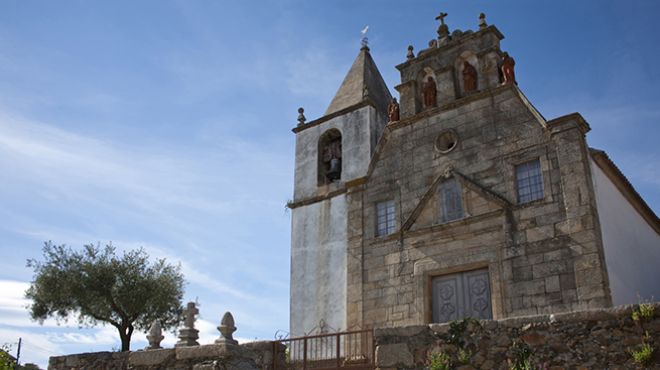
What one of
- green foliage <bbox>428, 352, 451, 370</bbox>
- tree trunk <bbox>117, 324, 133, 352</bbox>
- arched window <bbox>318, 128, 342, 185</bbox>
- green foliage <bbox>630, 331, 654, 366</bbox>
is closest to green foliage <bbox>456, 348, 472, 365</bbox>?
green foliage <bbox>428, 352, 451, 370</bbox>

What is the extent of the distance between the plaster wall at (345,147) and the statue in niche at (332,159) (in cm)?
31

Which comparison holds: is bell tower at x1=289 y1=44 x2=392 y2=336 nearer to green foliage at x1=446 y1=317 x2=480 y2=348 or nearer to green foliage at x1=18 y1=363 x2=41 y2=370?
green foliage at x1=446 y1=317 x2=480 y2=348

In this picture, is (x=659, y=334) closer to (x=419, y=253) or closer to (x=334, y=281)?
(x=419, y=253)

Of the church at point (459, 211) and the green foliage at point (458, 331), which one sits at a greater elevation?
the church at point (459, 211)

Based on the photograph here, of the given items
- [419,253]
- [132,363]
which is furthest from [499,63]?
[132,363]

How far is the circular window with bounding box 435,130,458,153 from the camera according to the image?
47.7 ft

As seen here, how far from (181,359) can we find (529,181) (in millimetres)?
7751

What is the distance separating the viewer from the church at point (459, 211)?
1220cm

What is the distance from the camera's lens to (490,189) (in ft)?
44.1

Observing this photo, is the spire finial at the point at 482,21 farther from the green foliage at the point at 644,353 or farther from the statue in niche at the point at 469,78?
the green foliage at the point at 644,353

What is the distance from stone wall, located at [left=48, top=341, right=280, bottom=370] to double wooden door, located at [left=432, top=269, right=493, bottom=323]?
450 cm

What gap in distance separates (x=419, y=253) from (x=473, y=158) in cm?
242

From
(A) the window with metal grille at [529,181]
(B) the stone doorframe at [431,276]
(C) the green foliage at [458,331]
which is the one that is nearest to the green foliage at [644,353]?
(C) the green foliage at [458,331]

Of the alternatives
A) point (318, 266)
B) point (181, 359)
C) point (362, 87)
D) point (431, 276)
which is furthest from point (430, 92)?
point (181, 359)
